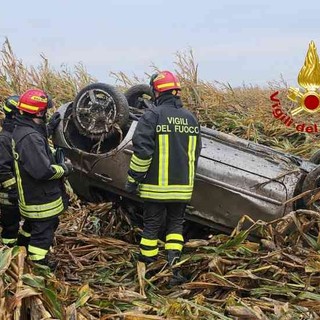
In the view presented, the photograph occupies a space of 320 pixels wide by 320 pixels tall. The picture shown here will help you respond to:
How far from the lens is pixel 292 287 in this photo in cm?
370

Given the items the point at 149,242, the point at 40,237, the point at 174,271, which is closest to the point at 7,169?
the point at 40,237

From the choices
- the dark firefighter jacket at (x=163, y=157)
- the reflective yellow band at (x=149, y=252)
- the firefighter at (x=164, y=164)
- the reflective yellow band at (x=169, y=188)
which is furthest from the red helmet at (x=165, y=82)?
the reflective yellow band at (x=149, y=252)

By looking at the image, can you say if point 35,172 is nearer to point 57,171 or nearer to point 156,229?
point 57,171

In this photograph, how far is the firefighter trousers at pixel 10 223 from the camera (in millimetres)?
4691

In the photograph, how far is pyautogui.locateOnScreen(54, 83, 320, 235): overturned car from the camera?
4.44 metres

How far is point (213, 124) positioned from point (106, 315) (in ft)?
17.9

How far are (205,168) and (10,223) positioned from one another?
1.75 meters

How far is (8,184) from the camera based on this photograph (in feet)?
15.2

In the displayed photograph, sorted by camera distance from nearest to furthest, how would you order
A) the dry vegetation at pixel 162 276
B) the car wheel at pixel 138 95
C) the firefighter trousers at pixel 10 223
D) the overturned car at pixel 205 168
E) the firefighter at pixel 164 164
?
the dry vegetation at pixel 162 276
the firefighter at pixel 164 164
the overturned car at pixel 205 168
the firefighter trousers at pixel 10 223
the car wheel at pixel 138 95

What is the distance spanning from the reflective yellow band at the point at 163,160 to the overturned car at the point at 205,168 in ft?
1.35

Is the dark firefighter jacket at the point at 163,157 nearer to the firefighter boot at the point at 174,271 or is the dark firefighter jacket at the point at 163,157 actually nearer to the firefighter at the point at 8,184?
the firefighter boot at the point at 174,271

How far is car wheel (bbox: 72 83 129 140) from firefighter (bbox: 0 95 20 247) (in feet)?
1.86

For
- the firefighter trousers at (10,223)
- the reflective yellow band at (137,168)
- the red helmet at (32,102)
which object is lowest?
the firefighter trousers at (10,223)

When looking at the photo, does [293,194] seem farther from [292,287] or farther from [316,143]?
[316,143]
